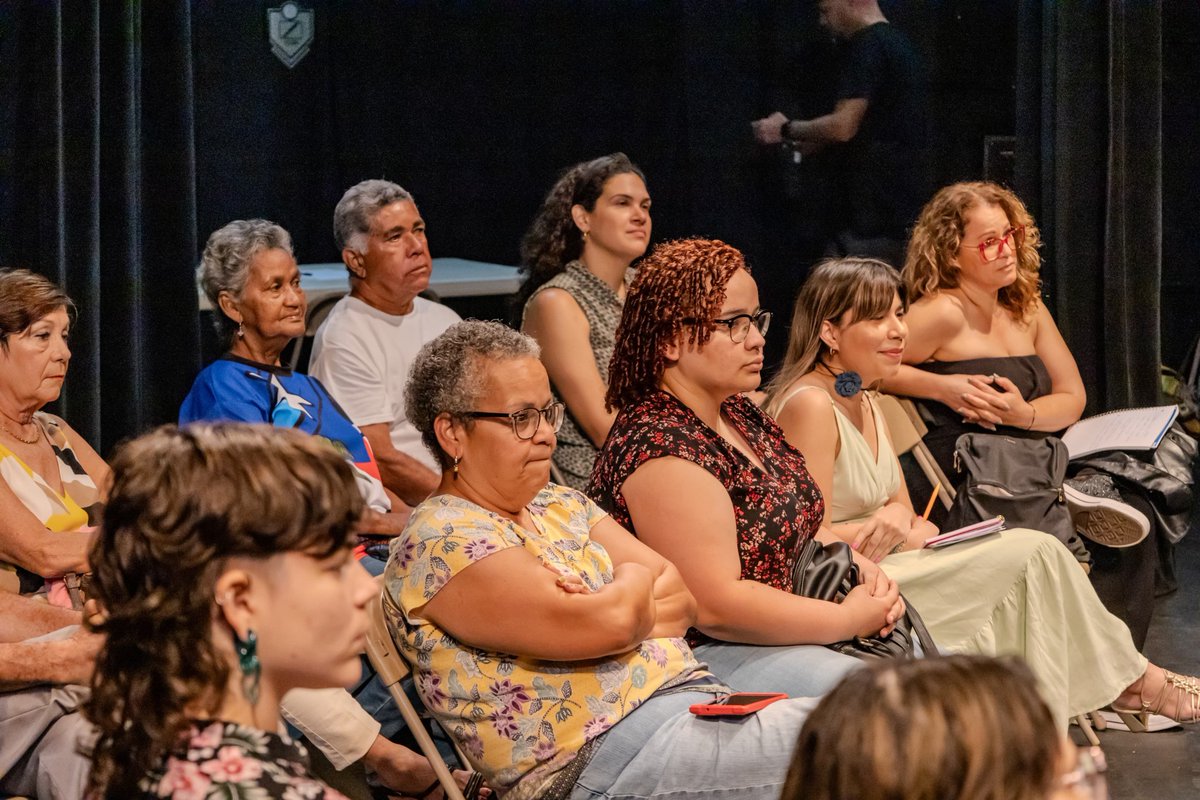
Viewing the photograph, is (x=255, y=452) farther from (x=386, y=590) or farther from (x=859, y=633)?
(x=859, y=633)

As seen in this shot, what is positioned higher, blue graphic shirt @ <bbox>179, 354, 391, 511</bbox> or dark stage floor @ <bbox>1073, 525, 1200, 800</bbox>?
blue graphic shirt @ <bbox>179, 354, 391, 511</bbox>

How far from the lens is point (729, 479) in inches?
102

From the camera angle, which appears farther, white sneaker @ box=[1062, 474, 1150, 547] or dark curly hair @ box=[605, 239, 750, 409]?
white sneaker @ box=[1062, 474, 1150, 547]

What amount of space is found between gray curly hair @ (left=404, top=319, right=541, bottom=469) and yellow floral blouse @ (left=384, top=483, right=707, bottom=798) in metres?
0.17

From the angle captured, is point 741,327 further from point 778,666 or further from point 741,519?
point 778,666

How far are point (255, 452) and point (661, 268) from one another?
1.45 meters

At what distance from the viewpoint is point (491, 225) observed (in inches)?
232

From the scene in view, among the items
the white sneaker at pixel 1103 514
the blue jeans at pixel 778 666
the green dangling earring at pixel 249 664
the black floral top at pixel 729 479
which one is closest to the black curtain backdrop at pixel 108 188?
the black floral top at pixel 729 479

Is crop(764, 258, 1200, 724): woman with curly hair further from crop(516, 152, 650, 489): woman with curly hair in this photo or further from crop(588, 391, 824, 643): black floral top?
crop(516, 152, 650, 489): woman with curly hair

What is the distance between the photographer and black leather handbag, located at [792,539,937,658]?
2664mm

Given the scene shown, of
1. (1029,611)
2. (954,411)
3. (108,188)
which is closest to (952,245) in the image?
(954,411)

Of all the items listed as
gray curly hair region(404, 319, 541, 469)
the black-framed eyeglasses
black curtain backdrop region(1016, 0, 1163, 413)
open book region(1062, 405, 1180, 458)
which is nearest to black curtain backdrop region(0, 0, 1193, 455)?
black curtain backdrop region(1016, 0, 1163, 413)

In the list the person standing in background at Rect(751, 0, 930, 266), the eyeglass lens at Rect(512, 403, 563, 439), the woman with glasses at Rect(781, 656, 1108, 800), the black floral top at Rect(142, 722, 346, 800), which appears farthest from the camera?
the person standing in background at Rect(751, 0, 930, 266)

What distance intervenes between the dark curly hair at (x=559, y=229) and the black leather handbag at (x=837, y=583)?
5.05 feet
